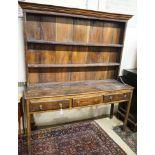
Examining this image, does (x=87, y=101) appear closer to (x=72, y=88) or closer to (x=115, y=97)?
(x=72, y=88)

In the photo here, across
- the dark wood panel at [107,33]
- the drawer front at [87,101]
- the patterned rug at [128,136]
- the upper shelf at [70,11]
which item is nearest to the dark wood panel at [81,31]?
the upper shelf at [70,11]

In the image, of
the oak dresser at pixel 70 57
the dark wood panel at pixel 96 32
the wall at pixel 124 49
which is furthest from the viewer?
the dark wood panel at pixel 96 32

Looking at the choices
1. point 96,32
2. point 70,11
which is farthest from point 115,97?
point 70,11

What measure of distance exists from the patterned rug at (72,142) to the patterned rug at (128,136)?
19 cm

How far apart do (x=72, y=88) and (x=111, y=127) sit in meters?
1.01

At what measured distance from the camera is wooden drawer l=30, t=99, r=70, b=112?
1.66 m

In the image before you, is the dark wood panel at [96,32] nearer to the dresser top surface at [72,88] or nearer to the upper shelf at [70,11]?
the upper shelf at [70,11]

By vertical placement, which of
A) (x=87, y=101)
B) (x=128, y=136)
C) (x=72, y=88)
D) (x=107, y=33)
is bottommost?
(x=128, y=136)

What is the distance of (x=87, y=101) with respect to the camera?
6.25 feet

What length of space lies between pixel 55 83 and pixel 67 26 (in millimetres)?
759

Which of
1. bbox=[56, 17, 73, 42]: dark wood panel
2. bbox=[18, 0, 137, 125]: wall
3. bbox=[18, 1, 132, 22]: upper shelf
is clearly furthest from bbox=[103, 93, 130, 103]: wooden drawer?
bbox=[18, 1, 132, 22]: upper shelf

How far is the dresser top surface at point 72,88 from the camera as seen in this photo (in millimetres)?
1749
